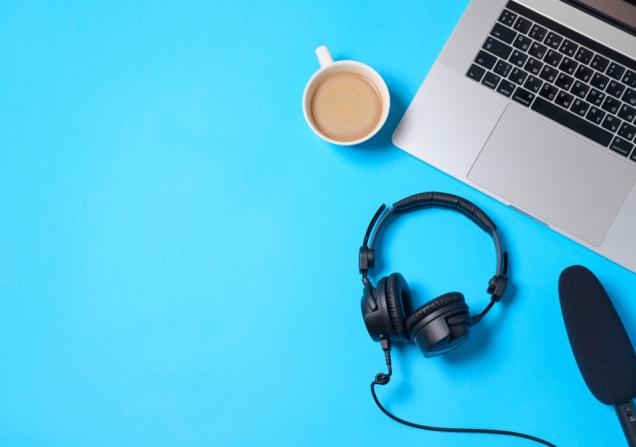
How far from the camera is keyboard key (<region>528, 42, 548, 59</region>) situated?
92cm

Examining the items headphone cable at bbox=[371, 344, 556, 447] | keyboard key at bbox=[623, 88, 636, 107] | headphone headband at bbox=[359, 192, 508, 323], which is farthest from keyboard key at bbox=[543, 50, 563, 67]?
headphone cable at bbox=[371, 344, 556, 447]

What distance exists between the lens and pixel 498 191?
36.6 inches

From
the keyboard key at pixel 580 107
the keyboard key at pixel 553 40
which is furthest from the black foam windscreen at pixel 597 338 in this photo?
the keyboard key at pixel 553 40

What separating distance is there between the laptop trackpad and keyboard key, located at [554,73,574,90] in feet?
0.18

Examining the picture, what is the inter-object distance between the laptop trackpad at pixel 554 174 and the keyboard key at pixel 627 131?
1.3 inches

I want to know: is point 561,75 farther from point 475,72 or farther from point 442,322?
point 442,322

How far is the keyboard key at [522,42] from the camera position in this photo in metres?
0.93

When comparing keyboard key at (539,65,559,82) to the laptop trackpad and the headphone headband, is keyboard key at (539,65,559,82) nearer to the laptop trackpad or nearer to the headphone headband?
the laptop trackpad

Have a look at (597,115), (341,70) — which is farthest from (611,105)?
(341,70)

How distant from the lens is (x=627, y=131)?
904mm

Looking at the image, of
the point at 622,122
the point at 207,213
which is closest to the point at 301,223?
the point at 207,213

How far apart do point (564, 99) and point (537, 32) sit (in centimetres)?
11

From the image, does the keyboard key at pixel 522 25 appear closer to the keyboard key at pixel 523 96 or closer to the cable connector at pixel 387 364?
the keyboard key at pixel 523 96

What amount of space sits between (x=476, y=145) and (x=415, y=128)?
10 cm
